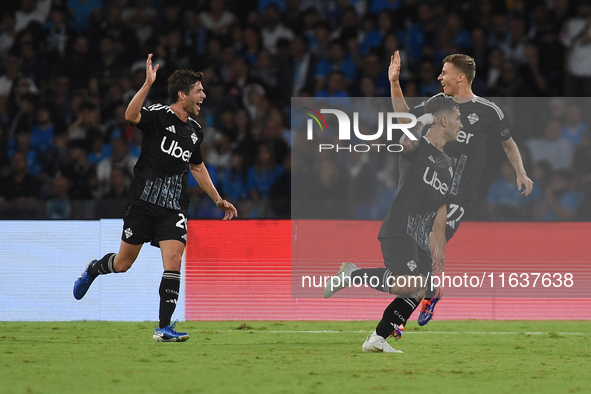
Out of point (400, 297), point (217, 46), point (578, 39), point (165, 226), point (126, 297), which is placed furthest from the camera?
point (217, 46)

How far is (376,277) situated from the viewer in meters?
7.15

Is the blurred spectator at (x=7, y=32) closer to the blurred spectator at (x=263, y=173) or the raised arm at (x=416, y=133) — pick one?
the blurred spectator at (x=263, y=173)

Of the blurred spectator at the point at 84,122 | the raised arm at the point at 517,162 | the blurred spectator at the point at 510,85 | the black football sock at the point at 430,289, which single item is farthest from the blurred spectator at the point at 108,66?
the black football sock at the point at 430,289

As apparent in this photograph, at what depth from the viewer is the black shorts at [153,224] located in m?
7.18

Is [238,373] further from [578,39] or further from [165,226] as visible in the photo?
[578,39]

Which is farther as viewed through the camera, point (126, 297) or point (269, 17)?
point (269, 17)

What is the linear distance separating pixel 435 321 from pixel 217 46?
198 inches

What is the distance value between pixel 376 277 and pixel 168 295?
1.67m

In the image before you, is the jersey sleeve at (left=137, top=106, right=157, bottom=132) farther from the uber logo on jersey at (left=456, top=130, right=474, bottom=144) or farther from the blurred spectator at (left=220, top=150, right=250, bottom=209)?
the blurred spectator at (left=220, top=150, right=250, bottom=209)

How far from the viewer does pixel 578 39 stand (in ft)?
37.2

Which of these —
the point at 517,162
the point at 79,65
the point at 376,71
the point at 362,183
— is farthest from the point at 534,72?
the point at 79,65

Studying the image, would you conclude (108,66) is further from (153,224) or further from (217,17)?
(153,224)

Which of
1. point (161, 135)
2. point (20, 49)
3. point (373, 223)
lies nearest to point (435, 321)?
point (373, 223)

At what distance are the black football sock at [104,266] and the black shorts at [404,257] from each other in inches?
91.9
